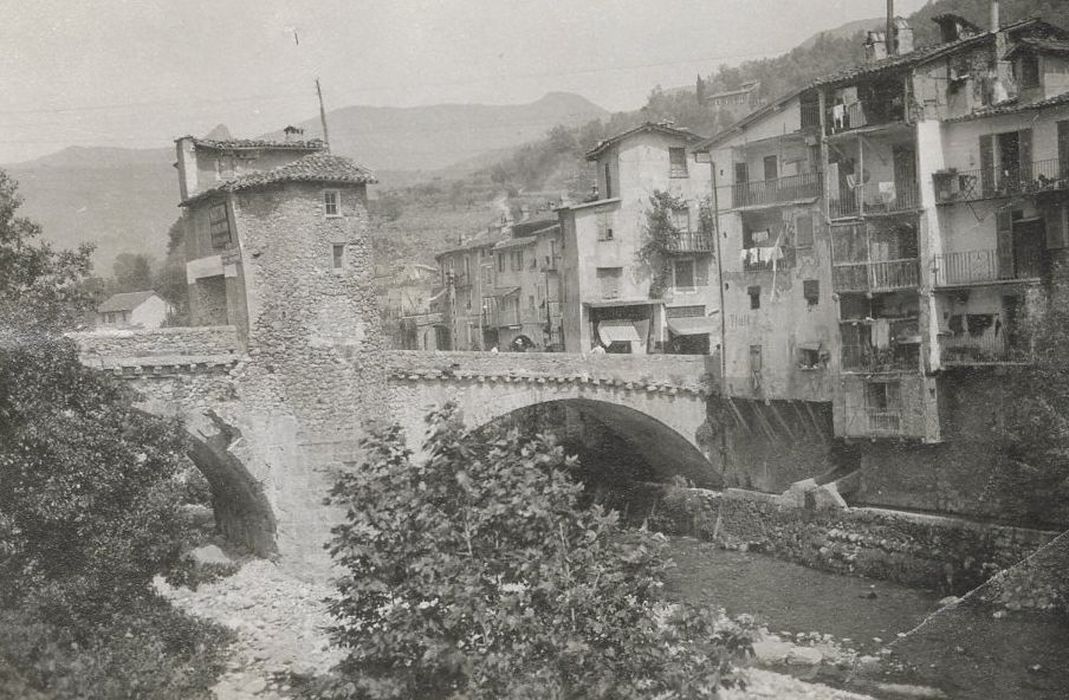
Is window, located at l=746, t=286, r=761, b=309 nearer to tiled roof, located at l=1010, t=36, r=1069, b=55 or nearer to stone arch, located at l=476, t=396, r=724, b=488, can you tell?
stone arch, located at l=476, t=396, r=724, b=488

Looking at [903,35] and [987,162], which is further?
[903,35]

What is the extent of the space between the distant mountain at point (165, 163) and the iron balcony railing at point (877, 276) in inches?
1256

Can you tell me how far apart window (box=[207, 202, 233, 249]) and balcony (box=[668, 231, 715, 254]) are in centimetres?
2503

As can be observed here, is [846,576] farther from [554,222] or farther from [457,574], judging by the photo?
[554,222]

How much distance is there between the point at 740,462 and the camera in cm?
3734

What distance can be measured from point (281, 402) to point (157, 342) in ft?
12.9

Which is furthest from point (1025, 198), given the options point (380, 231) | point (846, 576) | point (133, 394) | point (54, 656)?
point (380, 231)

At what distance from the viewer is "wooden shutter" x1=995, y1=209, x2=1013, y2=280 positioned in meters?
30.0

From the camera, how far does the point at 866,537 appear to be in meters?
30.2

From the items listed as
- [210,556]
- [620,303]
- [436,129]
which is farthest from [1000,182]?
[436,129]

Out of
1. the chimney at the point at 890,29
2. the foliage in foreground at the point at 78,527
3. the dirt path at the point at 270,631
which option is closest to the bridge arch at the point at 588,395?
the dirt path at the point at 270,631

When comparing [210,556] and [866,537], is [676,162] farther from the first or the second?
[210,556]

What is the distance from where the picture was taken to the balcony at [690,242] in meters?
47.0

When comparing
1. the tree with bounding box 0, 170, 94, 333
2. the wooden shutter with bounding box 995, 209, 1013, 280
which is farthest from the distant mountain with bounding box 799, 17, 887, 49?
the tree with bounding box 0, 170, 94, 333
